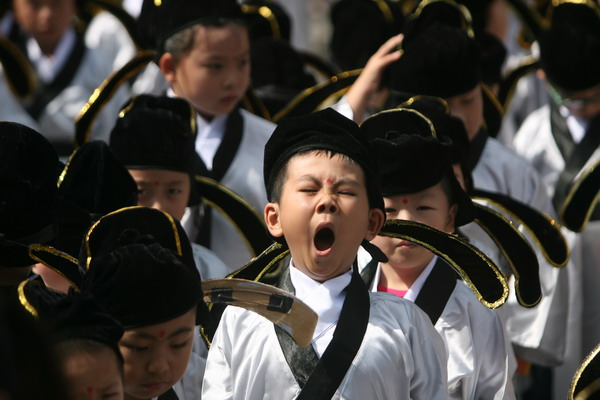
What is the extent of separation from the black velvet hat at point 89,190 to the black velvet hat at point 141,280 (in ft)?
1.82

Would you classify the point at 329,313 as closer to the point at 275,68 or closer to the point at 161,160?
the point at 161,160

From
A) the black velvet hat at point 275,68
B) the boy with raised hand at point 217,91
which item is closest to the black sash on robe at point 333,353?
the boy with raised hand at point 217,91

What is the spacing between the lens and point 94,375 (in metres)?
2.85

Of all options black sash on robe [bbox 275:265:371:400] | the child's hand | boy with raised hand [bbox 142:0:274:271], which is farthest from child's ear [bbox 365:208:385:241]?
boy with raised hand [bbox 142:0:274:271]

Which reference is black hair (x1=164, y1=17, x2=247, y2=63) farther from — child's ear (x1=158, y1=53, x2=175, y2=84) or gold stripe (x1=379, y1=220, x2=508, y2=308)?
gold stripe (x1=379, y1=220, x2=508, y2=308)

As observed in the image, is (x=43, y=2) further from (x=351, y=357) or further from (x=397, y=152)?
(x=351, y=357)

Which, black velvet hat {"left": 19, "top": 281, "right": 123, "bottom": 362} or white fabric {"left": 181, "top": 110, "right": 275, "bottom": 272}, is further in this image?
white fabric {"left": 181, "top": 110, "right": 275, "bottom": 272}

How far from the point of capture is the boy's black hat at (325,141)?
338cm

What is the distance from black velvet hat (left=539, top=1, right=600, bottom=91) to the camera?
605cm

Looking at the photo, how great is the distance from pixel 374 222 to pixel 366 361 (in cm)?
37

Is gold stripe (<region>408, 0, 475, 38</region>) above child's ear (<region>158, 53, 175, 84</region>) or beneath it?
above

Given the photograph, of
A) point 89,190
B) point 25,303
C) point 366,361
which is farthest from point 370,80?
point 25,303

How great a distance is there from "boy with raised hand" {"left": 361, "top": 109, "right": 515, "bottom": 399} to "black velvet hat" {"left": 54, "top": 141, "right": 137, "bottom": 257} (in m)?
0.76

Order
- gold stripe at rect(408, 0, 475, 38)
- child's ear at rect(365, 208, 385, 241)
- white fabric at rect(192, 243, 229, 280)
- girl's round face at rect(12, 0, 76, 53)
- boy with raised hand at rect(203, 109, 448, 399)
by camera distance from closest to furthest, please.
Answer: boy with raised hand at rect(203, 109, 448, 399), child's ear at rect(365, 208, 385, 241), white fabric at rect(192, 243, 229, 280), gold stripe at rect(408, 0, 475, 38), girl's round face at rect(12, 0, 76, 53)
